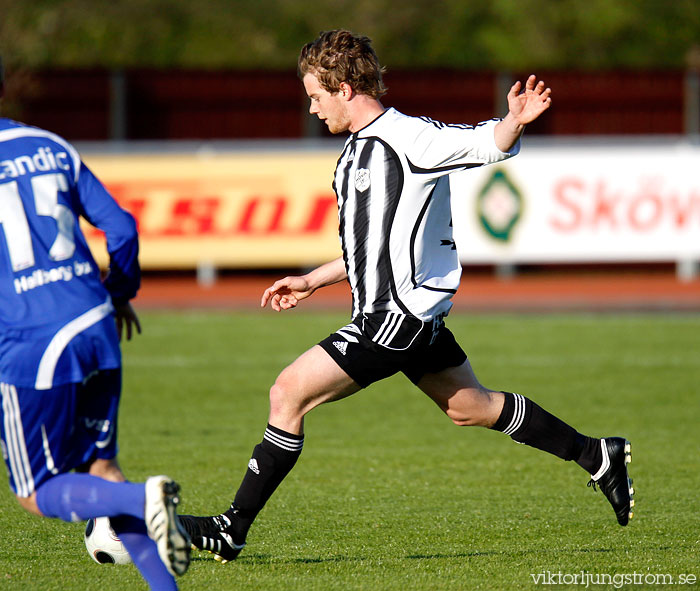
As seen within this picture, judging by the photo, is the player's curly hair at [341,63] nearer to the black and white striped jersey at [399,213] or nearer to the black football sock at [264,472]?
the black and white striped jersey at [399,213]

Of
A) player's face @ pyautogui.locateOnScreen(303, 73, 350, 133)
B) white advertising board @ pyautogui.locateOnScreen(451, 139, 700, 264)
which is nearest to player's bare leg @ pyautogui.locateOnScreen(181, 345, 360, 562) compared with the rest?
player's face @ pyautogui.locateOnScreen(303, 73, 350, 133)

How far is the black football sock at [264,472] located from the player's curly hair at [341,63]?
143cm

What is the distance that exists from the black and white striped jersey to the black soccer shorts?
0.04m

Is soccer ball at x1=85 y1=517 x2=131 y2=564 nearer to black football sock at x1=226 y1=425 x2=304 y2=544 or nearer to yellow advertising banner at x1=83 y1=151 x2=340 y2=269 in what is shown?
black football sock at x1=226 y1=425 x2=304 y2=544

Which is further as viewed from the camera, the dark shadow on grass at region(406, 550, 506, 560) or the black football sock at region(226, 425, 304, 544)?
the dark shadow on grass at region(406, 550, 506, 560)

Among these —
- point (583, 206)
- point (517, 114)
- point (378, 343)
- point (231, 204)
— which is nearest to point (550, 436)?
point (378, 343)

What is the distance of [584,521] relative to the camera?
573 cm

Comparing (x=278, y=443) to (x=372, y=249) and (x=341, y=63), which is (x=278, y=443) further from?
(x=341, y=63)

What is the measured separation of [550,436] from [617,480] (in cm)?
35

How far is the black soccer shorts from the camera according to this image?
15.6 feet

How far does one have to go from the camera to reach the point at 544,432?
5.16 metres

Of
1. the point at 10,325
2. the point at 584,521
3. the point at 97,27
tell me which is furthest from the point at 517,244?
the point at 97,27

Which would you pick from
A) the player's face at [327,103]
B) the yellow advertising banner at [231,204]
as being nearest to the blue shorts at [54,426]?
the player's face at [327,103]

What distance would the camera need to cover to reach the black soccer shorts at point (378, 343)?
4.74 metres
